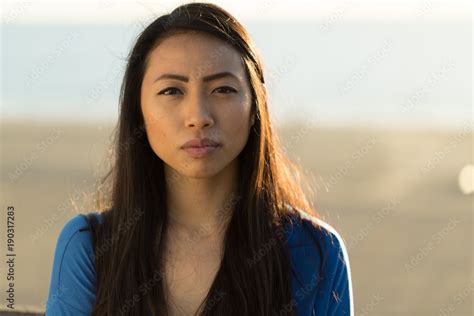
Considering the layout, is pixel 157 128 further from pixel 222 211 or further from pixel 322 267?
pixel 322 267

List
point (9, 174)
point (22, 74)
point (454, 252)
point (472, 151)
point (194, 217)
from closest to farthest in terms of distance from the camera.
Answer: point (194, 217) < point (454, 252) < point (9, 174) < point (472, 151) < point (22, 74)

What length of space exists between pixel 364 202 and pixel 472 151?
6736 mm

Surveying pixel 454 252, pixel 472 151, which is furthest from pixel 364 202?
pixel 472 151

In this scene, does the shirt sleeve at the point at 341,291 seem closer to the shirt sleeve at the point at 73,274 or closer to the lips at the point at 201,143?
the lips at the point at 201,143

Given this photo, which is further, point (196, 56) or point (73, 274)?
point (73, 274)

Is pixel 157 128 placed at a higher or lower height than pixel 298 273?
higher

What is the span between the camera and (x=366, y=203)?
13383 mm

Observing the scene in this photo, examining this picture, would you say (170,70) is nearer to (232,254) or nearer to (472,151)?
(232,254)

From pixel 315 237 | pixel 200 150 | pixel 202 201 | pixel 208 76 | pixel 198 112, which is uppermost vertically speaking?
pixel 208 76

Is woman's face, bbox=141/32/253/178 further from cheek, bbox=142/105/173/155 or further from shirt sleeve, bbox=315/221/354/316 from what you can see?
shirt sleeve, bbox=315/221/354/316

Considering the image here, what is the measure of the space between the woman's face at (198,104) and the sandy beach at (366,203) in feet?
2.48

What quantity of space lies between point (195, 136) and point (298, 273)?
0.68 metres

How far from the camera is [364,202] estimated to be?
13.5 m

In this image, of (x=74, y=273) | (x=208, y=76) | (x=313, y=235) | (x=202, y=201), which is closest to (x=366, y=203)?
(x=313, y=235)
